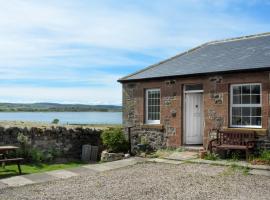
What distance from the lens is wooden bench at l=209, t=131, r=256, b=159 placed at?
Result: 12.7 meters

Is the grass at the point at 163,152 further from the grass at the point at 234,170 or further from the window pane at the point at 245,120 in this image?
the grass at the point at 234,170

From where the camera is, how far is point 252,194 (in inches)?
332

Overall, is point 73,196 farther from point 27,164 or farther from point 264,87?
point 264,87

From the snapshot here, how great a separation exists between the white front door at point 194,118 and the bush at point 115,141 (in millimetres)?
2536

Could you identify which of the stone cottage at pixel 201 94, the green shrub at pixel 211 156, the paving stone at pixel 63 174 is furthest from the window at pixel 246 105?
the paving stone at pixel 63 174

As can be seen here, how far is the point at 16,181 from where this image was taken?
33.6 ft

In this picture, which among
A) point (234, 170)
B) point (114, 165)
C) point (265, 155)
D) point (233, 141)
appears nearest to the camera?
point (234, 170)

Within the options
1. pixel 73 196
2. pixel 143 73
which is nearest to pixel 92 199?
pixel 73 196

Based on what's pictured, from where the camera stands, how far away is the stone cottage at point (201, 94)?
13.2 meters

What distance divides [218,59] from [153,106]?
336 centimetres

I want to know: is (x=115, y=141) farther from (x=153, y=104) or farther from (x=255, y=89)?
(x=255, y=89)

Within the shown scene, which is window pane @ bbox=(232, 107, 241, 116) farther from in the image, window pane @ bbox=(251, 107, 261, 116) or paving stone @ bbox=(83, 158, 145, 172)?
paving stone @ bbox=(83, 158, 145, 172)

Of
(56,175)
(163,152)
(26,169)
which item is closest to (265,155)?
(163,152)

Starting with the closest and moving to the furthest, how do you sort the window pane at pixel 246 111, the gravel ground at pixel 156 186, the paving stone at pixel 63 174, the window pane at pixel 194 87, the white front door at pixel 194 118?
the gravel ground at pixel 156 186, the paving stone at pixel 63 174, the window pane at pixel 246 111, the window pane at pixel 194 87, the white front door at pixel 194 118
